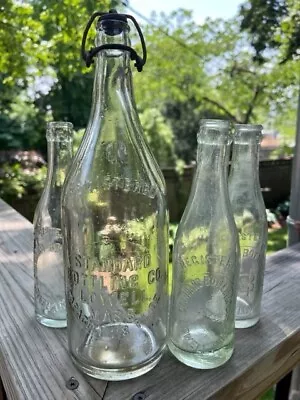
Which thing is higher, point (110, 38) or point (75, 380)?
point (110, 38)

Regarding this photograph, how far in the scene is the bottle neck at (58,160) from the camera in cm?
39

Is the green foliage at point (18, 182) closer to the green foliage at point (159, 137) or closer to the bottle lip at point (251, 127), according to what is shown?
the green foliage at point (159, 137)

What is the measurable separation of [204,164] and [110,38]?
132mm

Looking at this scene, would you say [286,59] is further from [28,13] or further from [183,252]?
[183,252]

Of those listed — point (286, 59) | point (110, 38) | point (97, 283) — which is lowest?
point (97, 283)

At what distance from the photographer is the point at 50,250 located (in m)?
0.42

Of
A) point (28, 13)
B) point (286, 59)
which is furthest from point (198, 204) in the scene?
Result: point (286, 59)

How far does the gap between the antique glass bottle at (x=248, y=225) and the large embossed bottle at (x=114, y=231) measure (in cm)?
11

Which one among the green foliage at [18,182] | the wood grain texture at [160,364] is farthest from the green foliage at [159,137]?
the wood grain texture at [160,364]

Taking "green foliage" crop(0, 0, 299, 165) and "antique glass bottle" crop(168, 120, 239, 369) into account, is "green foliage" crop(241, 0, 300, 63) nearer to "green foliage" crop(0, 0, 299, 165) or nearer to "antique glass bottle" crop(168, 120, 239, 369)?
"green foliage" crop(0, 0, 299, 165)

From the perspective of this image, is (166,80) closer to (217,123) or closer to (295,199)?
(295,199)

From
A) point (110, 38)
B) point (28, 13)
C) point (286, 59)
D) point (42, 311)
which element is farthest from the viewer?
point (286, 59)

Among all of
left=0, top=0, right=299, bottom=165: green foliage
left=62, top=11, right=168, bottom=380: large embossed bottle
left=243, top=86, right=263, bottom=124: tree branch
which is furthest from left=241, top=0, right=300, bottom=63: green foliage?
left=62, top=11, right=168, bottom=380: large embossed bottle

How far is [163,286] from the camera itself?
0.35 meters
